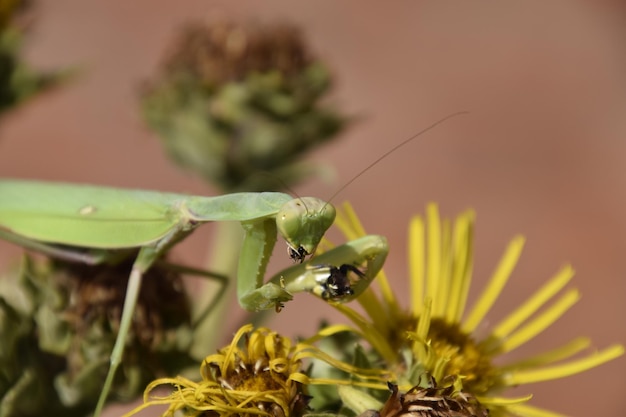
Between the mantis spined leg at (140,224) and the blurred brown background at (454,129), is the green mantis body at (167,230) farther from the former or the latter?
the blurred brown background at (454,129)

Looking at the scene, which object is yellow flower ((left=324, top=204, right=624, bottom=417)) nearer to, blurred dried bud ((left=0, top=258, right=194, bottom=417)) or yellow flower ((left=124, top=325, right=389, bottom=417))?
yellow flower ((left=124, top=325, right=389, bottom=417))

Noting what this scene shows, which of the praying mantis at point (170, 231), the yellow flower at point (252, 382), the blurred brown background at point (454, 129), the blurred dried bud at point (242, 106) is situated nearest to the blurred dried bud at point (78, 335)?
the praying mantis at point (170, 231)

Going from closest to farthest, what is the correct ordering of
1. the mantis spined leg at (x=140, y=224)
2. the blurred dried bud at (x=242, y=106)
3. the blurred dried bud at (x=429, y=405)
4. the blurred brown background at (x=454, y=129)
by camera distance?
1. the blurred dried bud at (x=429, y=405)
2. the mantis spined leg at (x=140, y=224)
3. the blurred dried bud at (x=242, y=106)
4. the blurred brown background at (x=454, y=129)

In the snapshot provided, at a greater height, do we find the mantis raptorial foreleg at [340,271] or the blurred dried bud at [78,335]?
the mantis raptorial foreleg at [340,271]

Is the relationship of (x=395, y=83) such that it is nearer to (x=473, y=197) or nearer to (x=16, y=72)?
(x=473, y=197)

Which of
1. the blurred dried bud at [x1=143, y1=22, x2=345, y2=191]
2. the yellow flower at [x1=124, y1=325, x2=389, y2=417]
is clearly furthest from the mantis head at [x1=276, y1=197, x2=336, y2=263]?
the blurred dried bud at [x1=143, y1=22, x2=345, y2=191]

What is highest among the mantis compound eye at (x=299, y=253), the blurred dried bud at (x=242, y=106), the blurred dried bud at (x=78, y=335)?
the blurred dried bud at (x=242, y=106)

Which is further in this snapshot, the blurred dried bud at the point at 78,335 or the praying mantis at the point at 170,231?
the blurred dried bud at the point at 78,335

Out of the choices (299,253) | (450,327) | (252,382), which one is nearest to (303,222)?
(299,253)
